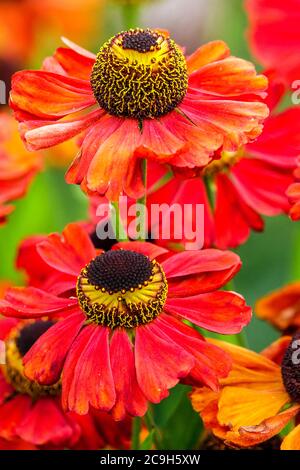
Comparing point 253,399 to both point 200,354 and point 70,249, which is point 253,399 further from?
point 70,249

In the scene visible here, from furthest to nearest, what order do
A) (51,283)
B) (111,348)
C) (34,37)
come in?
(34,37), (51,283), (111,348)

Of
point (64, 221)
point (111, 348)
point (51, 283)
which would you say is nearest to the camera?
point (111, 348)

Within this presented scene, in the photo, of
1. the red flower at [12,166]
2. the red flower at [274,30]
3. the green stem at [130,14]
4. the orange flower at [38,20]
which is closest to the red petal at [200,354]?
the red flower at [12,166]

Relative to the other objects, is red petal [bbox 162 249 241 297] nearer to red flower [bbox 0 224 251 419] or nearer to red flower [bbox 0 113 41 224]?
red flower [bbox 0 224 251 419]

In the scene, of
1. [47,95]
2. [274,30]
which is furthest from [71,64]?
[274,30]

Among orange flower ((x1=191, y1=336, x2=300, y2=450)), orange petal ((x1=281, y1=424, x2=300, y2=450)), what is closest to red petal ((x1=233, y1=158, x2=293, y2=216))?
orange flower ((x1=191, y1=336, x2=300, y2=450))

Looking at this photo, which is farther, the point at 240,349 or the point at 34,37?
the point at 34,37
